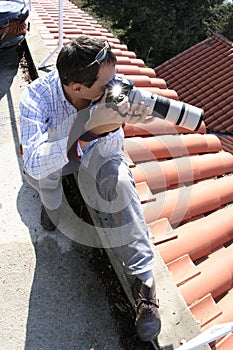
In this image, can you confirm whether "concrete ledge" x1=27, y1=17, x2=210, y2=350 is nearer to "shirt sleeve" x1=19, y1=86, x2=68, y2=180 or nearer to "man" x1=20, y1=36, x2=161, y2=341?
"man" x1=20, y1=36, x2=161, y2=341

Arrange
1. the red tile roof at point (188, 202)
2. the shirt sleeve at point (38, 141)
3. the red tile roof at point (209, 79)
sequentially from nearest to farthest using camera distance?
the shirt sleeve at point (38, 141) → the red tile roof at point (188, 202) → the red tile roof at point (209, 79)

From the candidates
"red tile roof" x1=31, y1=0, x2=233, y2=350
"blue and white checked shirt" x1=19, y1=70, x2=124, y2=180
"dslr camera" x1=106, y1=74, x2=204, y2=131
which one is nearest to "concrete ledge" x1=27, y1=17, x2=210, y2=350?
"red tile roof" x1=31, y1=0, x2=233, y2=350

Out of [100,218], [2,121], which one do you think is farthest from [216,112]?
[100,218]

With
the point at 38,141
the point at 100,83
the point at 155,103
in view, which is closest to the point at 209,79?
the point at 155,103

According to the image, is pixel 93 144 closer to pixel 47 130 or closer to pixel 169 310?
pixel 47 130

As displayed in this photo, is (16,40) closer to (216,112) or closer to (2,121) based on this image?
(2,121)

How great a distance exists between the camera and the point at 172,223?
2414mm

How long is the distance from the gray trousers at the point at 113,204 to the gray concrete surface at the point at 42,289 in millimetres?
180

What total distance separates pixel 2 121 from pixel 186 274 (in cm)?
199

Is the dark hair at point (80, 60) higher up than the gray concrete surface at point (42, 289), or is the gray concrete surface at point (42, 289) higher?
the dark hair at point (80, 60)

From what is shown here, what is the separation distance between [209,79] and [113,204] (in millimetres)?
8064

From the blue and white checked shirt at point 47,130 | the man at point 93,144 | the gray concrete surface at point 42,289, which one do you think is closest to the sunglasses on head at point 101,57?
the man at point 93,144

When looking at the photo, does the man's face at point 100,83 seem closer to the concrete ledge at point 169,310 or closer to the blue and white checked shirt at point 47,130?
the blue and white checked shirt at point 47,130

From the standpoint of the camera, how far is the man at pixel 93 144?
1.85 meters
